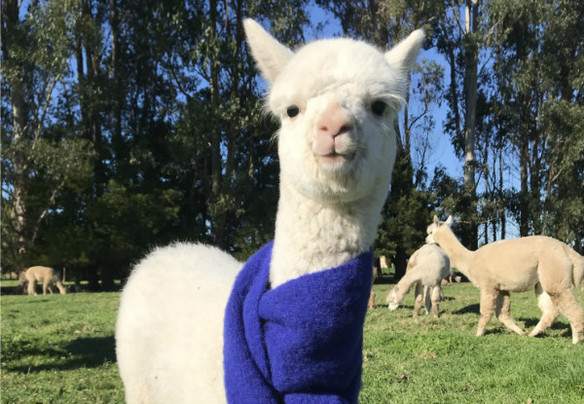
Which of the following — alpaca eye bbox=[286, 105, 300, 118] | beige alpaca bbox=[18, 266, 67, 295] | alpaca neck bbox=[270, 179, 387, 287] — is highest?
alpaca eye bbox=[286, 105, 300, 118]

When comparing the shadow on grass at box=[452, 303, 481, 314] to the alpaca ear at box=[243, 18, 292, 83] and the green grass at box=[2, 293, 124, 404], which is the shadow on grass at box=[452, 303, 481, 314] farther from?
the alpaca ear at box=[243, 18, 292, 83]

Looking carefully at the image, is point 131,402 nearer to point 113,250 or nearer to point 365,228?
point 365,228

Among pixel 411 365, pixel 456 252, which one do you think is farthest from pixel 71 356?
pixel 456 252

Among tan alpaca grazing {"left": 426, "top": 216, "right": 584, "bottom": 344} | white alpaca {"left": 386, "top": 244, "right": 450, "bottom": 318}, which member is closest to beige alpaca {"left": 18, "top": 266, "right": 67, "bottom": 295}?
white alpaca {"left": 386, "top": 244, "right": 450, "bottom": 318}

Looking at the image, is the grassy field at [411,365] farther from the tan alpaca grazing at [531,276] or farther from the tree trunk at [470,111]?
the tree trunk at [470,111]

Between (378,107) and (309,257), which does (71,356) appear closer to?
(309,257)

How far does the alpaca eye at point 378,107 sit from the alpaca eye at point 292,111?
31 centimetres

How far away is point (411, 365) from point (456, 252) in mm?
3864

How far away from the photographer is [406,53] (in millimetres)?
2424

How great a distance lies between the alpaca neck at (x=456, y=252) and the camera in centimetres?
897

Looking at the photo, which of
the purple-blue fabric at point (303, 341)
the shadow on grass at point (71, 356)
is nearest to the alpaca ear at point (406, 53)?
the purple-blue fabric at point (303, 341)

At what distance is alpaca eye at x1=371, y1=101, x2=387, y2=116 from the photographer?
2158 mm

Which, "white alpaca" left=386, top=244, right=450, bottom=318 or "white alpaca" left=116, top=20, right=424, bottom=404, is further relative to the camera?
"white alpaca" left=386, top=244, right=450, bottom=318

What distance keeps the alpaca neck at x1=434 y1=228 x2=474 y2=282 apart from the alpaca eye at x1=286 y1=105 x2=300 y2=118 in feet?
23.9
